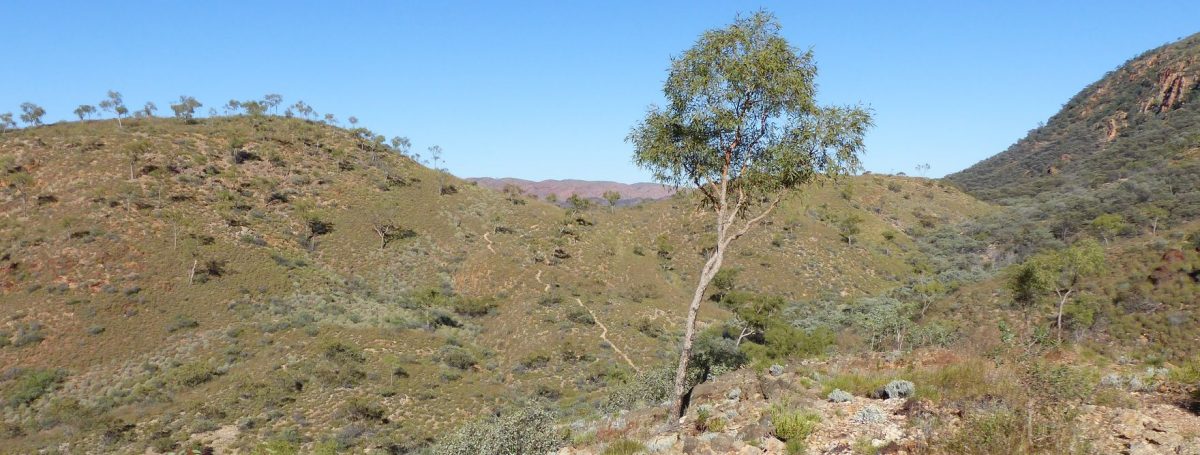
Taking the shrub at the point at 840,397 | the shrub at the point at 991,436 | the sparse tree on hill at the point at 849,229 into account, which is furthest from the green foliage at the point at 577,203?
the shrub at the point at 991,436

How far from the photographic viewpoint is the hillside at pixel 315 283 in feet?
112

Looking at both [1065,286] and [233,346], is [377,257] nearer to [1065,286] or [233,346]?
[233,346]

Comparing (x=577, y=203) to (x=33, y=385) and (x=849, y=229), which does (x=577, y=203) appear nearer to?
(x=849, y=229)

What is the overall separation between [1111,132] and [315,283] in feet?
515

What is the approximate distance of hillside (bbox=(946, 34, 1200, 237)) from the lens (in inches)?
2682

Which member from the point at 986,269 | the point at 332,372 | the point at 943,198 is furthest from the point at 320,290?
the point at 943,198

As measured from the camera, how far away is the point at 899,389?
10.8 metres

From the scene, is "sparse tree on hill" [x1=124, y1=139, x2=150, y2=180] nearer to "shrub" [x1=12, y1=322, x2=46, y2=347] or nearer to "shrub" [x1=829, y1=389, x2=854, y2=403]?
"shrub" [x1=12, y1=322, x2=46, y2=347]

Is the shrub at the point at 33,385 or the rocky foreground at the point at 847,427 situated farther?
Answer: the shrub at the point at 33,385

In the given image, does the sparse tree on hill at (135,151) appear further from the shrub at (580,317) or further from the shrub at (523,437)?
the shrub at (523,437)

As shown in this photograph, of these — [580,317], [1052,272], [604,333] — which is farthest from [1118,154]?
[580,317]

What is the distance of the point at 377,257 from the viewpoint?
2404 inches

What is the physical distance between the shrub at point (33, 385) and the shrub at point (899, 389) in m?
49.3

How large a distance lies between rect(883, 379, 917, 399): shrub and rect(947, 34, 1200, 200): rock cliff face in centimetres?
10432
